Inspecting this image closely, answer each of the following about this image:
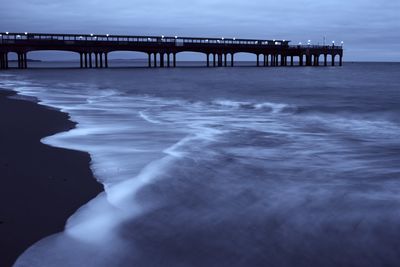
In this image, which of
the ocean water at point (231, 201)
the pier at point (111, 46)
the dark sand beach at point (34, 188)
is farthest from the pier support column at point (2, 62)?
the dark sand beach at point (34, 188)

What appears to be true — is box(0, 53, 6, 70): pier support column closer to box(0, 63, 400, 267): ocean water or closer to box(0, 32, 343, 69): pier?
box(0, 32, 343, 69): pier

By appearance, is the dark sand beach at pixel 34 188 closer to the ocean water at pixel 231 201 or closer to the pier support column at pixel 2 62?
the ocean water at pixel 231 201

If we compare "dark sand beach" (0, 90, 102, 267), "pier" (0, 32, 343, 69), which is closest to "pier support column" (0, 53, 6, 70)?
"pier" (0, 32, 343, 69)

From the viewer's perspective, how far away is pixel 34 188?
5062mm

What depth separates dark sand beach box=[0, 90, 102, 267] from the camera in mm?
3863

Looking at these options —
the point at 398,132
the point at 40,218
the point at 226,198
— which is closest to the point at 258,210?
the point at 226,198

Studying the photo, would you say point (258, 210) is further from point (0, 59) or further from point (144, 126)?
point (0, 59)

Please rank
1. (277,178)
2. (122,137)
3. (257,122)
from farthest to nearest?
1. (257,122)
2. (122,137)
3. (277,178)

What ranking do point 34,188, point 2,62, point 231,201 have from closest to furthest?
point 34,188 → point 231,201 → point 2,62

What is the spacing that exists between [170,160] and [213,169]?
80 centimetres

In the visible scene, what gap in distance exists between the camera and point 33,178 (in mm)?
5461

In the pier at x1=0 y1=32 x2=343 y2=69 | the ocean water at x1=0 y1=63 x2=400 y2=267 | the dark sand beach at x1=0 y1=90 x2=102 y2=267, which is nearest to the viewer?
the ocean water at x1=0 y1=63 x2=400 y2=267

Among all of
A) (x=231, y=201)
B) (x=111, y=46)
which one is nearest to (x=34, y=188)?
(x=231, y=201)

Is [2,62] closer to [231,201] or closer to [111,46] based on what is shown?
[111,46]
